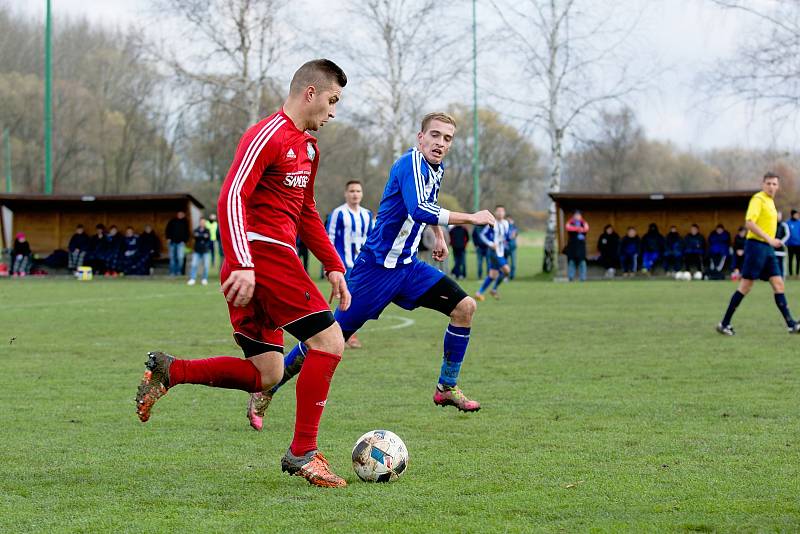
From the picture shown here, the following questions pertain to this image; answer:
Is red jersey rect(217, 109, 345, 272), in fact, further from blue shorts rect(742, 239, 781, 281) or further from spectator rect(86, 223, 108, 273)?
spectator rect(86, 223, 108, 273)

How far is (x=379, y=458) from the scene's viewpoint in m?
5.10

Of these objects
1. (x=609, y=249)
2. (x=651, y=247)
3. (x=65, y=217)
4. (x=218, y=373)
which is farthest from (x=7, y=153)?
(x=218, y=373)

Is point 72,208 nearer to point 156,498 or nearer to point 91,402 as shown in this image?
point 91,402

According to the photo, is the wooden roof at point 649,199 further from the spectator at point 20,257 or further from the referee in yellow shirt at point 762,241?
the referee in yellow shirt at point 762,241

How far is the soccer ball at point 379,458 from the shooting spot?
201 inches

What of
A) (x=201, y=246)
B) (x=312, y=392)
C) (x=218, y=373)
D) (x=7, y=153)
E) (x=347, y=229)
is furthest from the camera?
(x=7, y=153)

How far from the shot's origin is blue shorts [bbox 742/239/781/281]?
12609 millimetres

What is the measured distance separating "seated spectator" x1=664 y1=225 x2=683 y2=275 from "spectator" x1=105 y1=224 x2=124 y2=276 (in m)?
16.6

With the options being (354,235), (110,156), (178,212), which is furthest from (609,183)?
(354,235)

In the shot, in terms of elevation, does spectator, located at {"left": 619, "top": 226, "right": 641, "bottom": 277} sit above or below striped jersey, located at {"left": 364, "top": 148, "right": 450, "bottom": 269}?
below

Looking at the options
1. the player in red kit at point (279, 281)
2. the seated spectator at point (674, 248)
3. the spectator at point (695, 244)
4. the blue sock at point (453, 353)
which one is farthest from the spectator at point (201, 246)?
the player in red kit at point (279, 281)

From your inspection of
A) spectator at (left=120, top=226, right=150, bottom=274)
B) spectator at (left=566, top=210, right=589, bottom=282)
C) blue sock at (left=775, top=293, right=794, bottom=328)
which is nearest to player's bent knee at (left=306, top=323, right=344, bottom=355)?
blue sock at (left=775, top=293, right=794, bottom=328)

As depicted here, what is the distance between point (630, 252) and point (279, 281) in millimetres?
25885

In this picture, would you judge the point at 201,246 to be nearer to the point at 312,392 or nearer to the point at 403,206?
the point at 403,206
